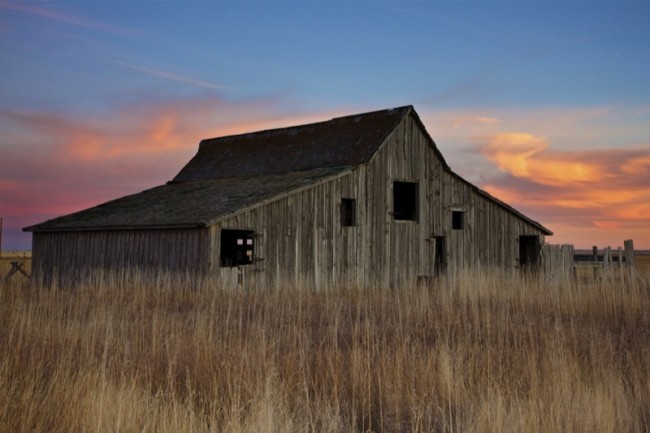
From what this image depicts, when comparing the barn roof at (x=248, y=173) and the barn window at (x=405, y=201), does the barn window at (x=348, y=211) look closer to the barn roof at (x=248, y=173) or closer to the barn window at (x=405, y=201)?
the barn roof at (x=248, y=173)

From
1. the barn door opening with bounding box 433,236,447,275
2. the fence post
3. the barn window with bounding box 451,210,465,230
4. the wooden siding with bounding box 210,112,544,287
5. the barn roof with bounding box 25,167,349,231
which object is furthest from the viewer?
the fence post

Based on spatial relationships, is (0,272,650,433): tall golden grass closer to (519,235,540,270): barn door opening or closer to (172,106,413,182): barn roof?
(172,106,413,182): barn roof

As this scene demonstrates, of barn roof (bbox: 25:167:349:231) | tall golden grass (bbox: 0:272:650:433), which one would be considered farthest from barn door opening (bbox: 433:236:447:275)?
tall golden grass (bbox: 0:272:650:433)

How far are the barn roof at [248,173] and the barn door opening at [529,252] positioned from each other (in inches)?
29.4

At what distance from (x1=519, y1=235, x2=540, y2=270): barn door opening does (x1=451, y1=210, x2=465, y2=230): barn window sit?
3.87 metres

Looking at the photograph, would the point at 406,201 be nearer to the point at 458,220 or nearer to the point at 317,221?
the point at 458,220

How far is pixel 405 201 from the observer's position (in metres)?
29.0

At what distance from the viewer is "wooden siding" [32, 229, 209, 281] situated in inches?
879

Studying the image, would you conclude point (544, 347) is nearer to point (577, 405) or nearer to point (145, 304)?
point (577, 405)

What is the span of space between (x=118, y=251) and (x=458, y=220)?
13.0 meters

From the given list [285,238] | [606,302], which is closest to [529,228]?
[285,238]

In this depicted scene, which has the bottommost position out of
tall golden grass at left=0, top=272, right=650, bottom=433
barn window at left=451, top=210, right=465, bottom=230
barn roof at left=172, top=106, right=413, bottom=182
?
tall golden grass at left=0, top=272, right=650, bottom=433

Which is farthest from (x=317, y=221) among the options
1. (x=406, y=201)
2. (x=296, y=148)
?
(x=296, y=148)

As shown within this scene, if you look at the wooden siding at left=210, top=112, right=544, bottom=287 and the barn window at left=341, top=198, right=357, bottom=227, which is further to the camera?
the barn window at left=341, top=198, right=357, bottom=227
